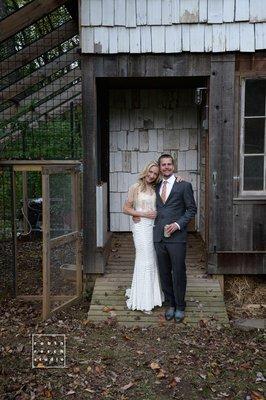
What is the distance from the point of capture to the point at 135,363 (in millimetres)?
4879

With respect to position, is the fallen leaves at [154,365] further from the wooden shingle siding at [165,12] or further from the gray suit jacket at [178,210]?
the wooden shingle siding at [165,12]

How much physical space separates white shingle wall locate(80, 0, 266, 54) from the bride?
1916 mm

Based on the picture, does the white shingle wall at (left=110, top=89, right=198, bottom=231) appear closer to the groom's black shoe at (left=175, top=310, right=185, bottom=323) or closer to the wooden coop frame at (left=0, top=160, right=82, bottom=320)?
the wooden coop frame at (left=0, top=160, right=82, bottom=320)

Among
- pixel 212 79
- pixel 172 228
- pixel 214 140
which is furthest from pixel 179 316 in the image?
pixel 212 79

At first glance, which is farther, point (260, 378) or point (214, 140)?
point (214, 140)

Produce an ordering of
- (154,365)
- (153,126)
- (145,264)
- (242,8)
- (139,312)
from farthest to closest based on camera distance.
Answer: (153,126) → (242,8) → (139,312) → (145,264) → (154,365)

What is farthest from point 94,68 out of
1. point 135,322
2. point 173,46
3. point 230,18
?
point 135,322

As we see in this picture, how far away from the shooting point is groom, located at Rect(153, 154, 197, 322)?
18.5 ft

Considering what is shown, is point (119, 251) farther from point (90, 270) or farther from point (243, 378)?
point (243, 378)

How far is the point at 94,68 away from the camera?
6.62 metres

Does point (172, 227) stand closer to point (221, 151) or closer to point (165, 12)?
point (221, 151)

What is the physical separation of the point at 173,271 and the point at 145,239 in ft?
1.74

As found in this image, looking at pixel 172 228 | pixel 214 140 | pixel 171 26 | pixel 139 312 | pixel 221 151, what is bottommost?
pixel 139 312

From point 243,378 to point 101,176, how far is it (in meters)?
4.51
